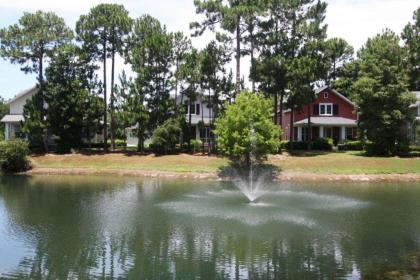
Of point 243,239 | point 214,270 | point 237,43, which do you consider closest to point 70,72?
point 237,43

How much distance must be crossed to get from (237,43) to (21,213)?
109ft

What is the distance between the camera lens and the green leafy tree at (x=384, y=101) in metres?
49.0

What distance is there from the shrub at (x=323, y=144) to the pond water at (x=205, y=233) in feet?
65.3

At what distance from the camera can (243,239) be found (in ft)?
67.4

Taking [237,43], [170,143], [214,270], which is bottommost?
[214,270]

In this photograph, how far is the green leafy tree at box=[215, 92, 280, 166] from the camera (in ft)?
138

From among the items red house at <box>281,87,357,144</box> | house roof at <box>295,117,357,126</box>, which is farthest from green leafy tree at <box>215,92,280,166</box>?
red house at <box>281,87,357,144</box>

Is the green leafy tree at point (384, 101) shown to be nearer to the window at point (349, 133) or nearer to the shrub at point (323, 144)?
the shrub at point (323, 144)

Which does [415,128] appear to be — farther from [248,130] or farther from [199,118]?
[199,118]

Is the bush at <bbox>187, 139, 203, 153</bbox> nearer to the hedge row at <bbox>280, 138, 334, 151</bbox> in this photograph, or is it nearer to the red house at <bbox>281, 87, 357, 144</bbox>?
the hedge row at <bbox>280, 138, 334, 151</bbox>

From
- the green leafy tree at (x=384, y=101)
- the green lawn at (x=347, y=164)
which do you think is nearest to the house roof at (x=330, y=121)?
the green leafy tree at (x=384, y=101)

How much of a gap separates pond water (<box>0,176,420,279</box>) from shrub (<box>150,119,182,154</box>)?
16514mm

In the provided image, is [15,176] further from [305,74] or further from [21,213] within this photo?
[305,74]

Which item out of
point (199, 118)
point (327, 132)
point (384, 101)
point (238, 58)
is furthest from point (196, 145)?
point (384, 101)
